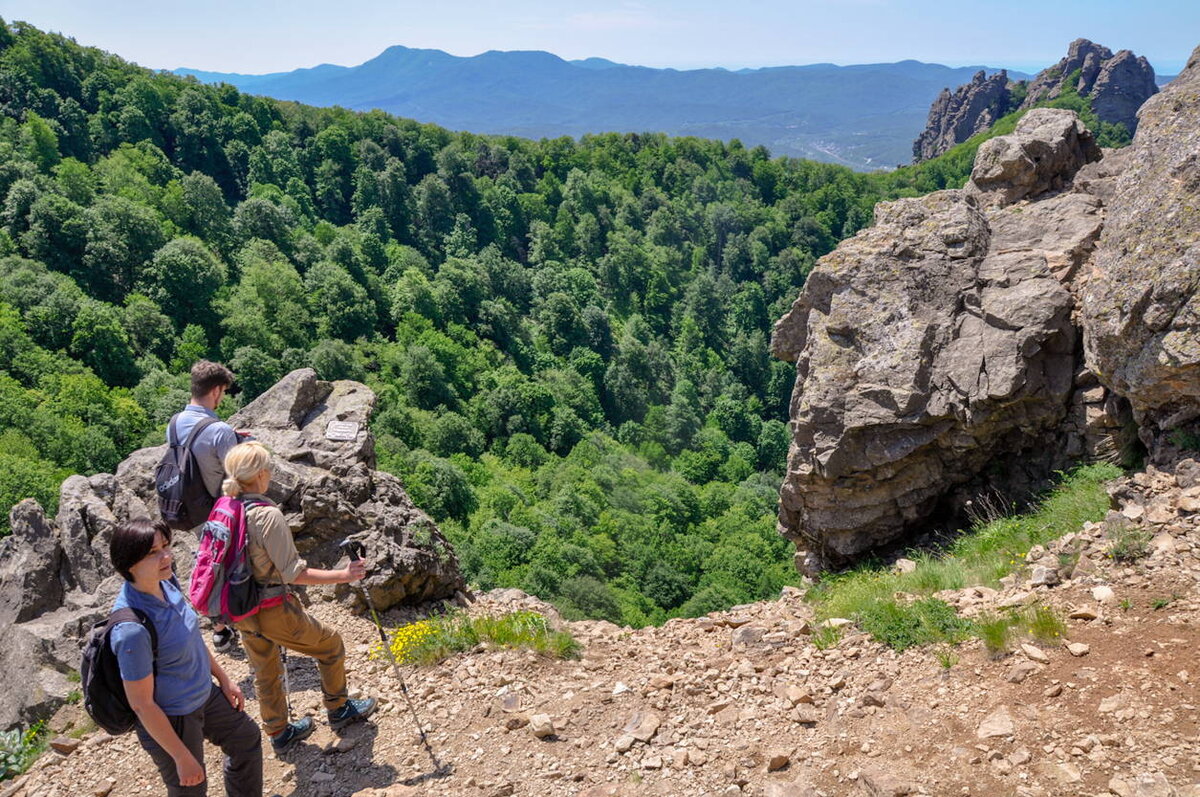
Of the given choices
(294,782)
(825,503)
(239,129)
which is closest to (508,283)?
(239,129)

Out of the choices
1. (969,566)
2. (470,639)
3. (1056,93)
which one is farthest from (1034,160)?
(1056,93)

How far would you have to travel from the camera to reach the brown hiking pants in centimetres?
520

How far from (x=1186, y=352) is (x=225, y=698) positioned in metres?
8.27

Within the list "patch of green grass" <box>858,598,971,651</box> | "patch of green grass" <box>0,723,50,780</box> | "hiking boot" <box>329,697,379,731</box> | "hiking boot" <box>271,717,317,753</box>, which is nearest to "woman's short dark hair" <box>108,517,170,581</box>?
"hiking boot" <box>271,717,317,753</box>

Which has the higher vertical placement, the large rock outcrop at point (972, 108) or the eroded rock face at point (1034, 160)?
the large rock outcrop at point (972, 108)

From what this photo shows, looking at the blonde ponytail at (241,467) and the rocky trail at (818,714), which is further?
the blonde ponytail at (241,467)

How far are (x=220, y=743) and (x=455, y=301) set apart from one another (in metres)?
51.6

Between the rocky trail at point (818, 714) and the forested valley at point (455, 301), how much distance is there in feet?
55.3

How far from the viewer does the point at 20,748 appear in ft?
21.2

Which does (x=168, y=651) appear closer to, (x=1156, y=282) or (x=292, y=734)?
(x=292, y=734)

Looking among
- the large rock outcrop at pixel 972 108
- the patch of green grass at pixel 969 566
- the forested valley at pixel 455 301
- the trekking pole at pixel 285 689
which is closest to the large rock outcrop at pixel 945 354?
the patch of green grass at pixel 969 566

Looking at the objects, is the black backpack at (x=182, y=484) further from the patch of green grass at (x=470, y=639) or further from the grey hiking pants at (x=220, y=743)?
the patch of green grass at (x=470, y=639)

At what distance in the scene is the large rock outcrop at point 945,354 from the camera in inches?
341

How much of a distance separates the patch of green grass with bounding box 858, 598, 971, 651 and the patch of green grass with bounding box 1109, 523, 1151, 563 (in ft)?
4.85
